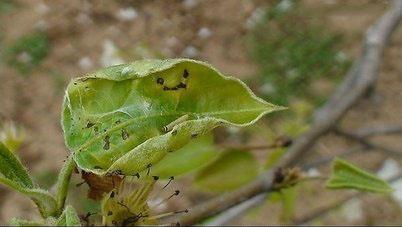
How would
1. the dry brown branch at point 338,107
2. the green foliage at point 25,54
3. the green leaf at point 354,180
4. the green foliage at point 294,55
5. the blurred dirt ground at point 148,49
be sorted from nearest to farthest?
the green leaf at point 354,180 < the dry brown branch at point 338,107 < the blurred dirt ground at point 148,49 < the green foliage at point 294,55 < the green foliage at point 25,54

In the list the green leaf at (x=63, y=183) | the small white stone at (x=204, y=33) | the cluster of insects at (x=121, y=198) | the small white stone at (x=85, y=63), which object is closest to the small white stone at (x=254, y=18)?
the small white stone at (x=204, y=33)

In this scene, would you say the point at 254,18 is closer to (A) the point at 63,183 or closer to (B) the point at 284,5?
(B) the point at 284,5

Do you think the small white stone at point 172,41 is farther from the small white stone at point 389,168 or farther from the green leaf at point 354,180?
the green leaf at point 354,180

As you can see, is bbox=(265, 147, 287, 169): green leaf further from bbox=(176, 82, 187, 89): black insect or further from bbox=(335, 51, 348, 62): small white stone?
bbox=(335, 51, 348, 62): small white stone

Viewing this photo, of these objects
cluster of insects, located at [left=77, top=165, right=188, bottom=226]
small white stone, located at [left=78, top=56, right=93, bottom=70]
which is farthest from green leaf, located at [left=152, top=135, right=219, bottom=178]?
small white stone, located at [left=78, top=56, right=93, bottom=70]

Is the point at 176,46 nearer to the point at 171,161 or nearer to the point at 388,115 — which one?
the point at 388,115

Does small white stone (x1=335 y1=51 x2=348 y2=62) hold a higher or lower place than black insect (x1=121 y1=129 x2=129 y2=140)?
lower

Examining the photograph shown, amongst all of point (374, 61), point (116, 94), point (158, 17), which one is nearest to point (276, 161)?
point (374, 61)
